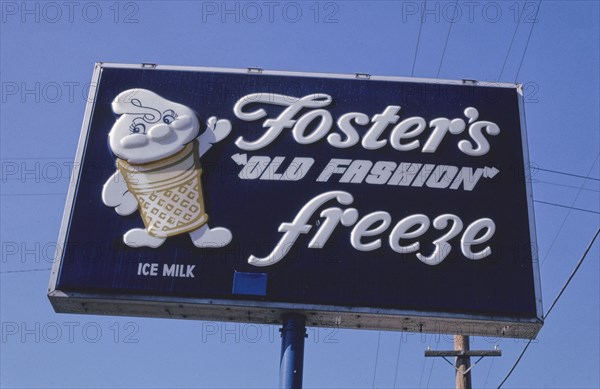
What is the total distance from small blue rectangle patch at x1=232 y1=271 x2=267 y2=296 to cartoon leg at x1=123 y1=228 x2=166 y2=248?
1022 mm

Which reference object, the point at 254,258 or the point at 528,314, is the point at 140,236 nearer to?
the point at 254,258

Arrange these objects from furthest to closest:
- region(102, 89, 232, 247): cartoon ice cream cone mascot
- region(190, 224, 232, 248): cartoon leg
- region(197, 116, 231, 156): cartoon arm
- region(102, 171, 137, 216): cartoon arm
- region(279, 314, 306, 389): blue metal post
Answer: region(197, 116, 231, 156): cartoon arm
region(102, 171, 137, 216): cartoon arm
region(102, 89, 232, 247): cartoon ice cream cone mascot
region(190, 224, 232, 248): cartoon leg
region(279, 314, 306, 389): blue metal post

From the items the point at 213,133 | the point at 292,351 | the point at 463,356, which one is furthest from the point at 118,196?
the point at 463,356

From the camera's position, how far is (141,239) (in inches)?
410

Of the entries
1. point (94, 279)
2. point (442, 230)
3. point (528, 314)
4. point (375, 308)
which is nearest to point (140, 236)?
point (94, 279)

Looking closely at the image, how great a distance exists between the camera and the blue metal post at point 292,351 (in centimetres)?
970

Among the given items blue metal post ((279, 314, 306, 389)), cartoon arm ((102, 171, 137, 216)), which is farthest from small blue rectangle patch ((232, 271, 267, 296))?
cartoon arm ((102, 171, 137, 216))

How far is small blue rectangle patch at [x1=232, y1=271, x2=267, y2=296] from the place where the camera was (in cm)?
1002

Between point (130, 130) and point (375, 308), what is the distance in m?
3.79

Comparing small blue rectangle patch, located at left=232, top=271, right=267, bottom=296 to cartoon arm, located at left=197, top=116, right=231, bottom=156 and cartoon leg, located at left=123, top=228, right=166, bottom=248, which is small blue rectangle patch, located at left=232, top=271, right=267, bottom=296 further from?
cartoon arm, located at left=197, top=116, right=231, bottom=156

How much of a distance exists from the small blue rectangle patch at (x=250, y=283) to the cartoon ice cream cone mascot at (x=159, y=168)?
1.66ft

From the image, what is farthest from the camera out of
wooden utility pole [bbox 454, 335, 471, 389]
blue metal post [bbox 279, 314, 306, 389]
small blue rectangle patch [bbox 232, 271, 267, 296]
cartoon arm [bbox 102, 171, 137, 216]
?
wooden utility pole [bbox 454, 335, 471, 389]

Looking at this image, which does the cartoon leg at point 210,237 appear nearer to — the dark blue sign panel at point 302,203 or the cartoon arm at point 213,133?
the dark blue sign panel at point 302,203

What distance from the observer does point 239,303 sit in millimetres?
9977
